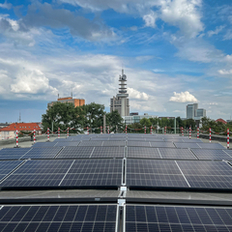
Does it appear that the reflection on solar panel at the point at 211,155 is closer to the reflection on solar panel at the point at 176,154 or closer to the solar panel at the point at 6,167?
the reflection on solar panel at the point at 176,154

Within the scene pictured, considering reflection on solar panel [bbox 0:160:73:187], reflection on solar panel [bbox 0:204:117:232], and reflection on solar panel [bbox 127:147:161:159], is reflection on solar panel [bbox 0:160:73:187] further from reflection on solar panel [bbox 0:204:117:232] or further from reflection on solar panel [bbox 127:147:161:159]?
reflection on solar panel [bbox 127:147:161:159]

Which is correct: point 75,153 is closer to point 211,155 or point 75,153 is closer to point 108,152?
point 108,152

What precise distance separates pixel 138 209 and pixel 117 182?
1.79m

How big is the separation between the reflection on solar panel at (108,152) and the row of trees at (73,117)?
44.2 meters

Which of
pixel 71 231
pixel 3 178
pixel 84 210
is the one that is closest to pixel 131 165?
pixel 84 210

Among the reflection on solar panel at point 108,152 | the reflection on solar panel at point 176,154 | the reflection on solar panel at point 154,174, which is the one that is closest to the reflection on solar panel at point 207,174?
the reflection on solar panel at point 154,174

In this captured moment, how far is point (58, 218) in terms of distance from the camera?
3957 mm

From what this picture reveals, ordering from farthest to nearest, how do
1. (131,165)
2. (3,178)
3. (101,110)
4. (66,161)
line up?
1. (101,110)
2. (66,161)
3. (131,165)
4. (3,178)

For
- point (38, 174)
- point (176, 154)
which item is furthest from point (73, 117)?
point (38, 174)

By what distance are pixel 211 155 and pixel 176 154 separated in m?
1.58

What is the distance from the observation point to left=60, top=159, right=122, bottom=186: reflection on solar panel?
6003mm

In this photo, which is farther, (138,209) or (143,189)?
(143,189)

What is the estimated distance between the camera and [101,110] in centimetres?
6281

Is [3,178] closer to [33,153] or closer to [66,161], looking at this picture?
[66,161]
